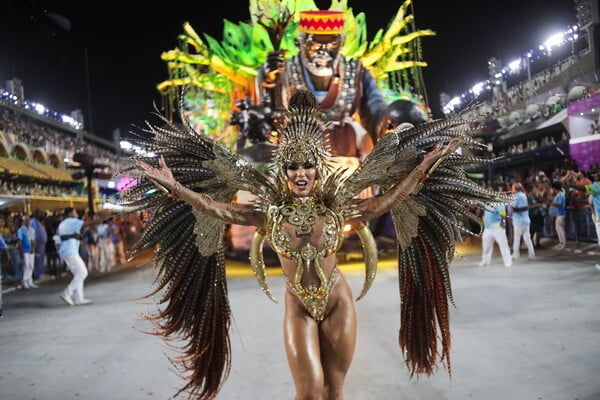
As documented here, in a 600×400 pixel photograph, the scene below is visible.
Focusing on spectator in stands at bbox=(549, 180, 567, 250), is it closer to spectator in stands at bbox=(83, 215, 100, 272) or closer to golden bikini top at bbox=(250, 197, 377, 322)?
golden bikini top at bbox=(250, 197, 377, 322)

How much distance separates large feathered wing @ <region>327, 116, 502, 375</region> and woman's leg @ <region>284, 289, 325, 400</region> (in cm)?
98

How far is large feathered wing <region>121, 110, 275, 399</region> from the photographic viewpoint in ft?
11.9

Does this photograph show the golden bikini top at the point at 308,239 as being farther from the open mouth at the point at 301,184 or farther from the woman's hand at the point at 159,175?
the woman's hand at the point at 159,175

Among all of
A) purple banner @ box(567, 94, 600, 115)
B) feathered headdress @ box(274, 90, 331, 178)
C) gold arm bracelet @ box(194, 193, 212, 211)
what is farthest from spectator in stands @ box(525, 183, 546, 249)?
gold arm bracelet @ box(194, 193, 212, 211)

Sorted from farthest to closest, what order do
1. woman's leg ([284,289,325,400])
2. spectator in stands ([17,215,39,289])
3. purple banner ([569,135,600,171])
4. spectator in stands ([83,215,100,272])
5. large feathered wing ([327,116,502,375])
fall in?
purple banner ([569,135,600,171]) → spectator in stands ([83,215,100,272]) → spectator in stands ([17,215,39,289]) → large feathered wing ([327,116,502,375]) → woman's leg ([284,289,325,400])

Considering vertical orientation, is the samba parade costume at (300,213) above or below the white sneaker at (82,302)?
above

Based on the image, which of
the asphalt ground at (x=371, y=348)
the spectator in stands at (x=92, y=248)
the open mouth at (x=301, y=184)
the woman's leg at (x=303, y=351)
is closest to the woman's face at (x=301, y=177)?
the open mouth at (x=301, y=184)

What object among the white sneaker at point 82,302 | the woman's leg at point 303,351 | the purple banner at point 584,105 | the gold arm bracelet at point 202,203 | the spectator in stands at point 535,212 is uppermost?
the purple banner at point 584,105

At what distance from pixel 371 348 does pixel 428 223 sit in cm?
210

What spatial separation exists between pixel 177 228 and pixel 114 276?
10362mm

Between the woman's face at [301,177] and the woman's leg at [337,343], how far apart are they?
67 centimetres

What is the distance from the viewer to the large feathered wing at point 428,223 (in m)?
3.60

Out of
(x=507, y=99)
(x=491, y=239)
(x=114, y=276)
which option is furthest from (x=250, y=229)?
(x=507, y=99)

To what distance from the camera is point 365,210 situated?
3387 millimetres
